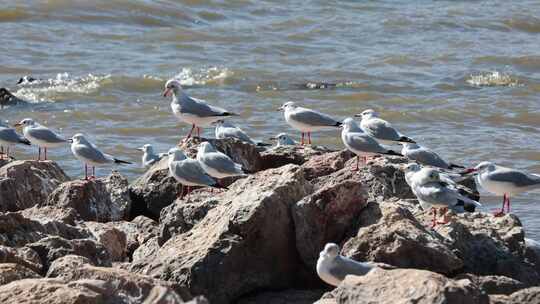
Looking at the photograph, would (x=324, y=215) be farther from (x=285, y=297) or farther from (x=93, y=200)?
(x=93, y=200)

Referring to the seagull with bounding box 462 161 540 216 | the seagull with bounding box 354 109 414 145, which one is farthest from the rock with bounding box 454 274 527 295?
the seagull with bounding box 354 109 414 145

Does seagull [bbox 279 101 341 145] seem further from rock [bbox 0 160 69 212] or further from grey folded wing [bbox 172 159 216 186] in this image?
rock [bbox 0 160 69 212]

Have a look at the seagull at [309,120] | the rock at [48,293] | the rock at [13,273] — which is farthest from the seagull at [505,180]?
the rock at [48,293]

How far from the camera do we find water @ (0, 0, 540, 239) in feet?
55.0

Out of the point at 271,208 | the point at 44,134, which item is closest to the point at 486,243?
the point at 271,208

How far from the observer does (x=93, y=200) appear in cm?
983

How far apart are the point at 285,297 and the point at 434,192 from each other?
1.85m

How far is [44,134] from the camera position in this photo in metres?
12.0

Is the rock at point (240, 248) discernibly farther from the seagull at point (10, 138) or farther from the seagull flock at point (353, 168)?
the seagull at point (10, 138)

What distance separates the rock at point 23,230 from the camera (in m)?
8.05

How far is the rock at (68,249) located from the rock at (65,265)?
560 mm

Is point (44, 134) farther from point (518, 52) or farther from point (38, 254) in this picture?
point (518, 52)

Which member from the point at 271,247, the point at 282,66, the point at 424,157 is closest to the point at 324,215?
the point at 271,247

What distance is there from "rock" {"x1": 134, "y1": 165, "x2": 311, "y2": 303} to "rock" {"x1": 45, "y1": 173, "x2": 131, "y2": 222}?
1927 mm
